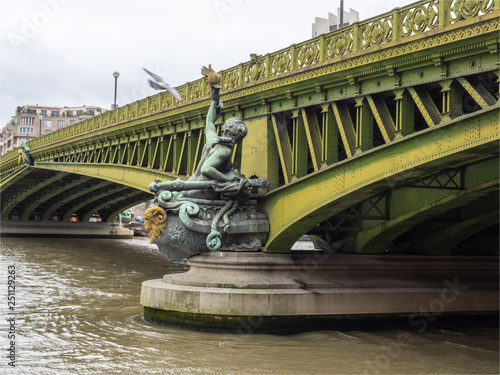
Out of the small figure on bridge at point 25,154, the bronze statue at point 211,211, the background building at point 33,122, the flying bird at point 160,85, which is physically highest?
the background building at point 33,122

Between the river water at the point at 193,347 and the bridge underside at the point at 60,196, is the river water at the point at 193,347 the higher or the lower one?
the lower one

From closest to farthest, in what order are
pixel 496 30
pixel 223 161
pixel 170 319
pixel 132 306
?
pixel 496 30, pixel 170 319, pixel 223 161, pixel 132 306

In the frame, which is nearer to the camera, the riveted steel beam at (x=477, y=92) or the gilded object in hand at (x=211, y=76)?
the riveted steel beam at (x=477, y=92)

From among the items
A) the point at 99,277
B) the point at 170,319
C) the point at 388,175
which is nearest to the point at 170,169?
the point at 99,277

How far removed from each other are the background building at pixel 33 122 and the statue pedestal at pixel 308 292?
110640mm

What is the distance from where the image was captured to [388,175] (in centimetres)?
1257

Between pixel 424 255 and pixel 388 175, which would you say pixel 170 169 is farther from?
pixel 388 175

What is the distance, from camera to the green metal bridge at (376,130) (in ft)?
38.0

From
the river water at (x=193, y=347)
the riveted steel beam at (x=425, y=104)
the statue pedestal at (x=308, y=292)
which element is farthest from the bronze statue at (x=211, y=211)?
the riveted steel beam at (x=425, y=104)

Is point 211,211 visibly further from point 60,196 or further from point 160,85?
point 60,196

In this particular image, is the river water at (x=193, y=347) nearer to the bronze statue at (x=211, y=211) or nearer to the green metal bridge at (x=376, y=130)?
the bronze statue at (x=211, y=211)

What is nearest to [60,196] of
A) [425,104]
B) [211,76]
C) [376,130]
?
[211,76]

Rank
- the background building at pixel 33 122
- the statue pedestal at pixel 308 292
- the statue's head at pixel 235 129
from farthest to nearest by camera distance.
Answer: the background building at pixel 33 122 < the statue's head at pixel 235 129 < the statue pedestal at pixel 308 292

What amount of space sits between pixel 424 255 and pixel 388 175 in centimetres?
574
